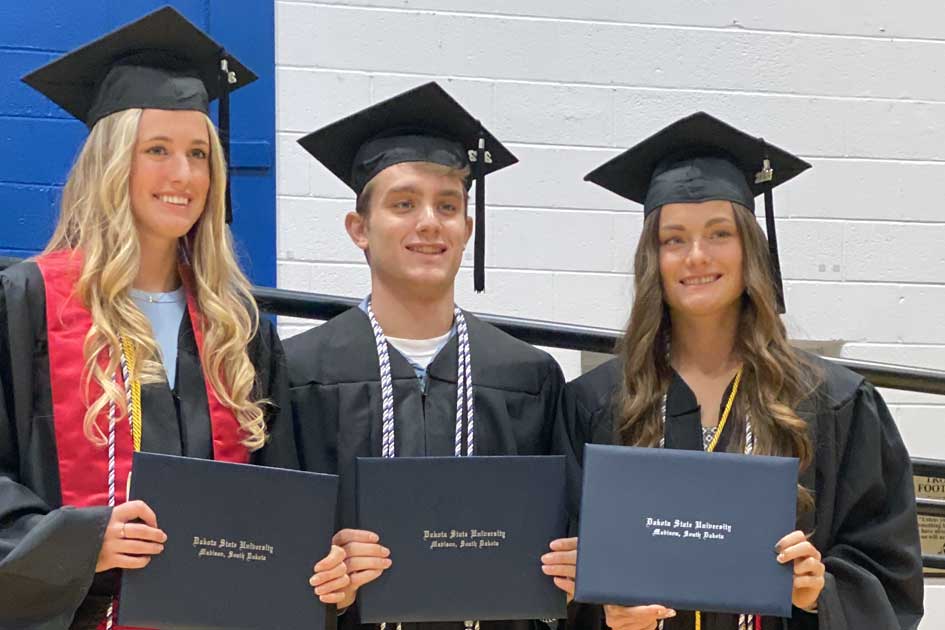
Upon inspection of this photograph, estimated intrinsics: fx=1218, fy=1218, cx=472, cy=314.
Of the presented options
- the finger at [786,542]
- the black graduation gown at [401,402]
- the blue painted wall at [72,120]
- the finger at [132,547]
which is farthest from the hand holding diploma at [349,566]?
the blue painted wall at [72,120]

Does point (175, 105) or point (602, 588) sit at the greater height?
point (175, 105)

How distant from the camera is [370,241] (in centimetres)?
257

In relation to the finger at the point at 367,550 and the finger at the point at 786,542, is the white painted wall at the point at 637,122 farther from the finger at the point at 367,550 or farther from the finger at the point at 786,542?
the finger at the point at 786,542

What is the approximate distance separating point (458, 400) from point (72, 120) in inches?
71.0

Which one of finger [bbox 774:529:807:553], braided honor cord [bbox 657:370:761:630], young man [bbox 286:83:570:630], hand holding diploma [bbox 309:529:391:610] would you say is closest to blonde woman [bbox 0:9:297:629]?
young man [bbox 286:83:570:630]

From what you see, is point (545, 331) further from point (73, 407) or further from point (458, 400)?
point (73, 407)

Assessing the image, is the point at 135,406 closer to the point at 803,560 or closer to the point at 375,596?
the point at 375,596

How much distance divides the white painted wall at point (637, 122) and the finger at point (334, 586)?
182 centimetres

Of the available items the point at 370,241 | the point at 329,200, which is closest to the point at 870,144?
the point at 329,200

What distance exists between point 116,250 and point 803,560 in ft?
4.45

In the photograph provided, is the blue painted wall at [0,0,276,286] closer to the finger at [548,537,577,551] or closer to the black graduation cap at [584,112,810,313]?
the black graduation cap at [584,112,810,313]

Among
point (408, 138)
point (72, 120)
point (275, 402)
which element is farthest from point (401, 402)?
point (72, 120)

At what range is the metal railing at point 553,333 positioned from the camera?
9.23 ft

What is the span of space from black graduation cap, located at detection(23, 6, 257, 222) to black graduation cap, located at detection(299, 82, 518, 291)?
302 mm
